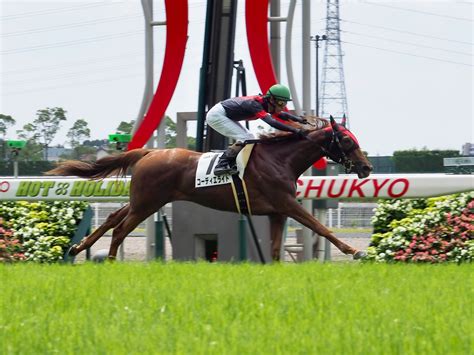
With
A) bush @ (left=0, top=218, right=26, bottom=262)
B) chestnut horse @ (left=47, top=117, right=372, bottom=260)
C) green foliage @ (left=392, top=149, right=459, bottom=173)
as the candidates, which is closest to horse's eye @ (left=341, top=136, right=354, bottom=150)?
chestnut horse @ (left=47, top=117, right=372, bottom=260)

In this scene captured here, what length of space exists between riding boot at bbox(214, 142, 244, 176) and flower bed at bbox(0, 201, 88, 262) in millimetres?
2732

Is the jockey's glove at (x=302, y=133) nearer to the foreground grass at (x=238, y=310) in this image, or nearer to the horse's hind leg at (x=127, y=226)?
the horse's hind leg at (x=127, y=226)

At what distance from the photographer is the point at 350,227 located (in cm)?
2609

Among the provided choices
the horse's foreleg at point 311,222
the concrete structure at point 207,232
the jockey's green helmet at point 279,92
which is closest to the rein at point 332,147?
the jockey's green helmet at point 279,92

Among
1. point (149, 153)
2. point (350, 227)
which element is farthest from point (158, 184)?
point (350, 227)

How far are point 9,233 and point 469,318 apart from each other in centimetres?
704

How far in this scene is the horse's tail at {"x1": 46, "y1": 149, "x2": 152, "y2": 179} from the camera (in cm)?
953

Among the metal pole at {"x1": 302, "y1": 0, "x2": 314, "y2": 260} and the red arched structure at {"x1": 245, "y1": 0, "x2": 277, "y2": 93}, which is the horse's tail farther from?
the metal pole at {"x1": 302, "y1": 0, "x2": 314, "y2": 260}

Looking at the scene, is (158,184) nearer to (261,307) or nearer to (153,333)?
(261,307)

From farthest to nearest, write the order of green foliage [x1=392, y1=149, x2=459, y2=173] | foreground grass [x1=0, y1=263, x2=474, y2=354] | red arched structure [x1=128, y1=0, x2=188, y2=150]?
green foliage [x1=392, y1=149, x2=459, y2=173] < red arched structure [x1=128, y1=0, x2=188, y2=150] < foreground grass [x1=0, y1=263, x2=474, y2=354]

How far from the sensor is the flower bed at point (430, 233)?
9.40 meters

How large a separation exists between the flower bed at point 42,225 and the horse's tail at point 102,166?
133 cm

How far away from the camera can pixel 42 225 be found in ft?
35.9

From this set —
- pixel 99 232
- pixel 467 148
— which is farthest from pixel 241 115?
pixel 467 148
